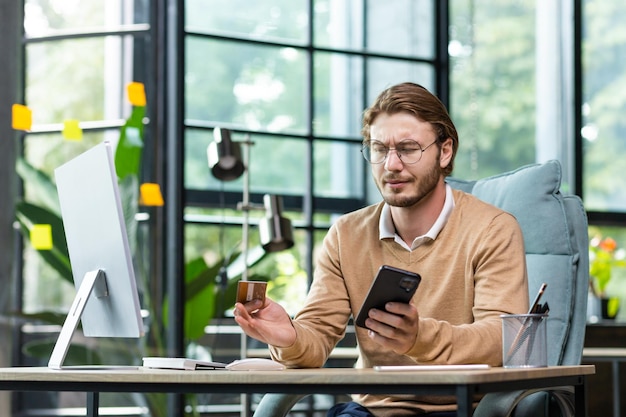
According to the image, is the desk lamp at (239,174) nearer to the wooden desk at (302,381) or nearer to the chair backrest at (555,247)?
the chair backrest at (555,247)

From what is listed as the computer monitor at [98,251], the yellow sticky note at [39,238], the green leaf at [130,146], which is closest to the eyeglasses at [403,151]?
the computer monitor at [98,251]

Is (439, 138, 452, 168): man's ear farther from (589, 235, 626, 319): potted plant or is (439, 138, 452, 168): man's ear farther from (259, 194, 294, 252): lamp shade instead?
(589, 235, 626, 319): potted plant

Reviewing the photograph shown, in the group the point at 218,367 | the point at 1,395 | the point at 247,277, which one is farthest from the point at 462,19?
the point at 218,367

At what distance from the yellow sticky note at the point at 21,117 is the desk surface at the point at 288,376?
2062mm

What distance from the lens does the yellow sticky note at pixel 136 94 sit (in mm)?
3838

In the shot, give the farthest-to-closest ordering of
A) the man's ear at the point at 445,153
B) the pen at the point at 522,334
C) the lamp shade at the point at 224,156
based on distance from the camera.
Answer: the lamp shade at the point at 224,156, the man's ear at the point at 445,153, the pen at the point at 522,334

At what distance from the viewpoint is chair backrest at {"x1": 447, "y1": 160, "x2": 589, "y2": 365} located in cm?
219

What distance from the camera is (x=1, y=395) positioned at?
3.59 meters

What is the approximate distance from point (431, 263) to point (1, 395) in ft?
6.94

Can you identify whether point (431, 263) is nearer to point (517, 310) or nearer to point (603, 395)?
point (517, 310)

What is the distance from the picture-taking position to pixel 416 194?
6.86 ft

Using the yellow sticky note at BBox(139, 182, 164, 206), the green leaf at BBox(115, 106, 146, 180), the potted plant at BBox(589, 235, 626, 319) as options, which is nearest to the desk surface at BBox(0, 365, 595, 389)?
the green leaf at BBox(115, 106, 146, 180)

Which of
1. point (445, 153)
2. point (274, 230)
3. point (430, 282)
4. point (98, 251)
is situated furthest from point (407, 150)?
point (274, 230)

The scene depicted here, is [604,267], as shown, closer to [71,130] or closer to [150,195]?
[150,195]
